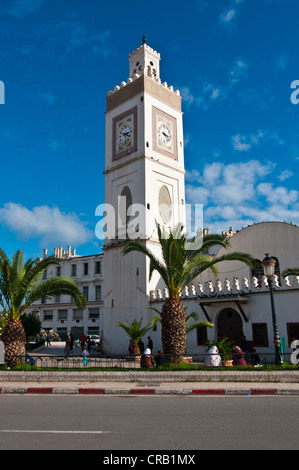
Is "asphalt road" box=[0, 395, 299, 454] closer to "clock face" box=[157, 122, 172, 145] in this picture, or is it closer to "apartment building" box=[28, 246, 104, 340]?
"clock face" box=[157, 122, 172, 145]

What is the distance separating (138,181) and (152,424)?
2401cm

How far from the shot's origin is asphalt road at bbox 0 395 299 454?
6.12 meters

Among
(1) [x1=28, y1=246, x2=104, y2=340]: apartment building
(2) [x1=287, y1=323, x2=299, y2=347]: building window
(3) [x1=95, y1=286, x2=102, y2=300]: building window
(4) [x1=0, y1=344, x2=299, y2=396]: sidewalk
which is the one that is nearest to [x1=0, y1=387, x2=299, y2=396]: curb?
(4) [x1=0, y1=344, x2=299, y2=396]: sidewalk

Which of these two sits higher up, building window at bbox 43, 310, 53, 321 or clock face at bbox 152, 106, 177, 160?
clock face at bbox 152, 106, 177, 160

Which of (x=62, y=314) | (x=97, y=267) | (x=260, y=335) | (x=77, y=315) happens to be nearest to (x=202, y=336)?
(x=260, y=335)

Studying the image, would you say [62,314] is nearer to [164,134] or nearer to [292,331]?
[164,134]

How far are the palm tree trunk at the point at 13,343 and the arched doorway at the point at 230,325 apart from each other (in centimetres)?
1246

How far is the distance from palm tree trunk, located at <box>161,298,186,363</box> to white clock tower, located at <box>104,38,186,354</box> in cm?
1033

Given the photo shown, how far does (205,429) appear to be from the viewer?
23.0 ft

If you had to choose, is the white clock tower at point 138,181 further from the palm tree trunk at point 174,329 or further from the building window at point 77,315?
the building window at point 77,315

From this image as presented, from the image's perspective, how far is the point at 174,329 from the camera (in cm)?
1702

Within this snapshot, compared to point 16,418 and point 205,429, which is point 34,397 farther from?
point 205,429
